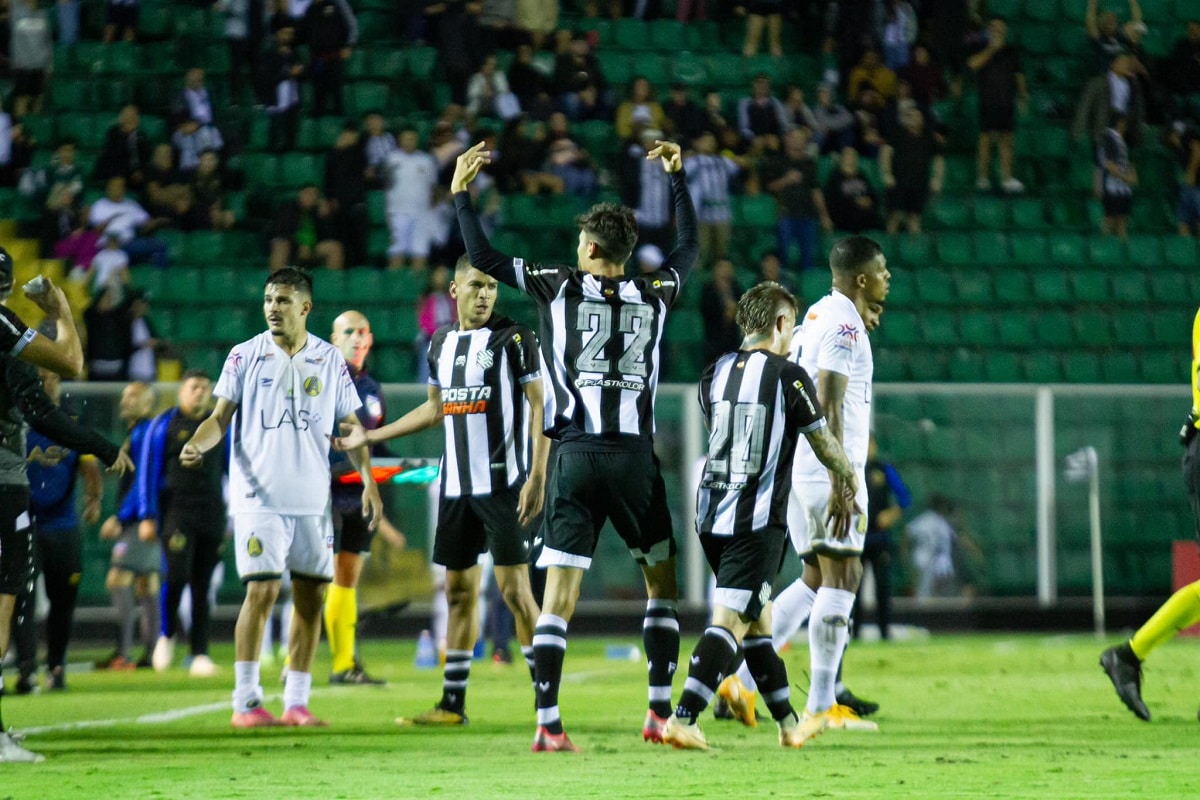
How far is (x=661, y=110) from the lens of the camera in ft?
70.0

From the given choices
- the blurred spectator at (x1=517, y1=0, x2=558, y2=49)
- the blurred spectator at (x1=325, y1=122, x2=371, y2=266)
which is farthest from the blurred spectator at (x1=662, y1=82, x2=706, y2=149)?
the blurred spectator at (x1=325, y1=122, x2=371, y2=266)

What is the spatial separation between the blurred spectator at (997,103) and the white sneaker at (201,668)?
1302 centimetres

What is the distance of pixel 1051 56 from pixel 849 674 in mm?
14430

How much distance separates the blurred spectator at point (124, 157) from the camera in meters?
19.8

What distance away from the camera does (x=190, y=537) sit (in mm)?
12820

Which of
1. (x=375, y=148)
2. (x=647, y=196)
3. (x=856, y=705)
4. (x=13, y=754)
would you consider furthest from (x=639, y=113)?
(x=13, y=754)

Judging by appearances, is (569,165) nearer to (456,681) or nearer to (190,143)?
(190,143)

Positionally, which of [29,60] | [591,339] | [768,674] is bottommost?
[768,674]

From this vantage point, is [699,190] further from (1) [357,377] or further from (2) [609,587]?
(1) [357,377]

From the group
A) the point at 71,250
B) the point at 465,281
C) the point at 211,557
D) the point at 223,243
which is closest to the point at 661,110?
the point at 223,243

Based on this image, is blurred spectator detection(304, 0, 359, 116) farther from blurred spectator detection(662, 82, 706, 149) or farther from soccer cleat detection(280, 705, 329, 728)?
soccer cleat detection(280, 705, 329, 728)

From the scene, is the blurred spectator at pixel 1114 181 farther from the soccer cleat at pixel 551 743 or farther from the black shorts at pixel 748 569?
the soccer cleat at pixel 551 743

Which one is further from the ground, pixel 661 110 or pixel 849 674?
pixel 661 110

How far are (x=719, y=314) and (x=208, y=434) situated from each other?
35.3 ft
